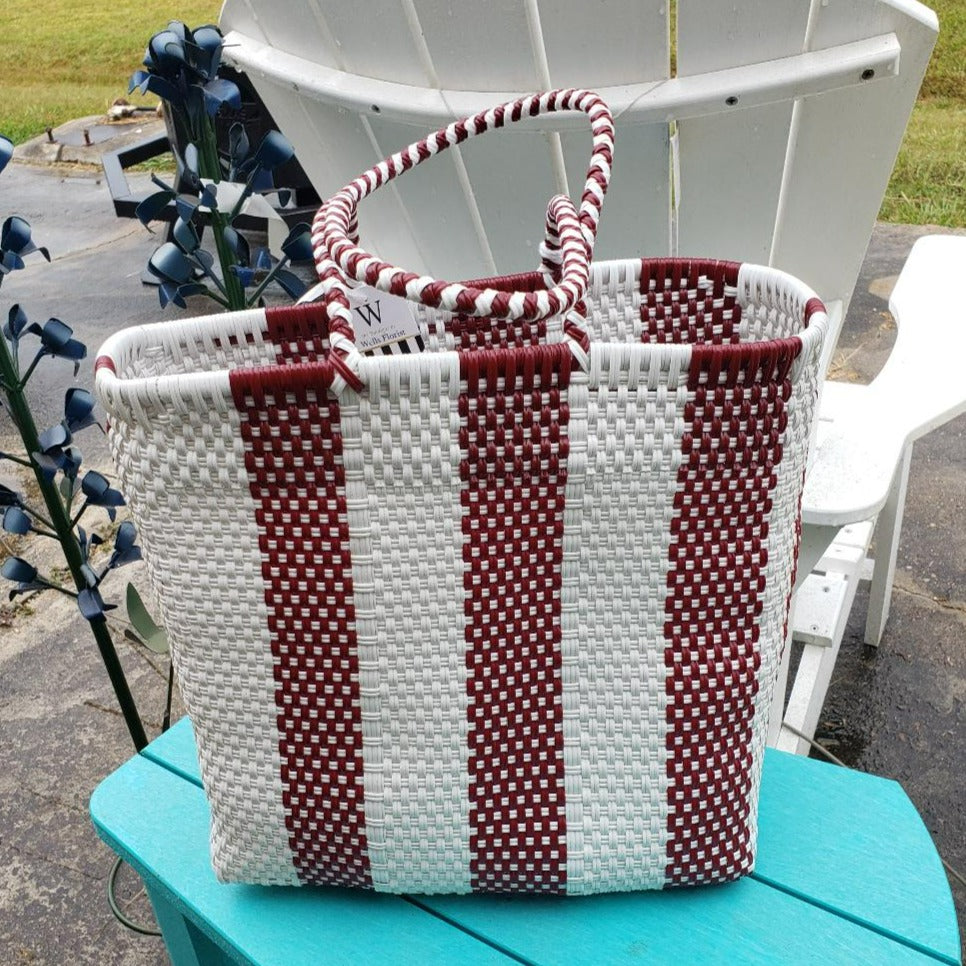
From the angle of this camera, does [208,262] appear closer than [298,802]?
No

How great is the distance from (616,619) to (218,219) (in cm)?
68

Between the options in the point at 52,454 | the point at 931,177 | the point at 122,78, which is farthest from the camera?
the point at 122,78

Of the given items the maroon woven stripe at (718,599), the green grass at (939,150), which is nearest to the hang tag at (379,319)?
the maroon woven stripe at (718,599)

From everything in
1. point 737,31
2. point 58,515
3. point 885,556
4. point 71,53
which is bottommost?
point 885,556

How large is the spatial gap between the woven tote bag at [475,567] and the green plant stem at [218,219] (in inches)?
14.2

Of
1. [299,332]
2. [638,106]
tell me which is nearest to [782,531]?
[299,332]

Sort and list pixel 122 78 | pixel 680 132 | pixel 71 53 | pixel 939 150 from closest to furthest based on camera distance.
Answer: pixel 680 132, pixel 939 150, pixel 122 78, pixel 71 53

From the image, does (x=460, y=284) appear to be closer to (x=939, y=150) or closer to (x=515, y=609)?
(x=515, y=609)

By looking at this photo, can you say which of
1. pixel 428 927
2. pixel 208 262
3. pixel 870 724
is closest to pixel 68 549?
pixel 208 262

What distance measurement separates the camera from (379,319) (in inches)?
33.9

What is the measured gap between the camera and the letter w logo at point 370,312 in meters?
0.85

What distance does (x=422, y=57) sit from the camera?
1.23 m

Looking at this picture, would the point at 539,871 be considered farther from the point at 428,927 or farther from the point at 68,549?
the point at 68,549

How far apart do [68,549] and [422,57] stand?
2.29 feet
